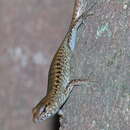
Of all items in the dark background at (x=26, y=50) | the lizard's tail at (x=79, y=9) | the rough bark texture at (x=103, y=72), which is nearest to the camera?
the rough bark texture at (x=103, y=72)

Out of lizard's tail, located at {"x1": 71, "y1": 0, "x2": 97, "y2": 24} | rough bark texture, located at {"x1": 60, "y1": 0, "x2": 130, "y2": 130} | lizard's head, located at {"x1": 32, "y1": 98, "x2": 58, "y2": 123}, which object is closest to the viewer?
rough bark texture, located at {"x1": 60, "y1": 0, "x2": 130, "y2": 130}

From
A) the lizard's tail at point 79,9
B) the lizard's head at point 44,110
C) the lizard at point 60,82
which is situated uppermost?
the lizard's tail at point 79,9

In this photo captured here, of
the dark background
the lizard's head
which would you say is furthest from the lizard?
the dark background

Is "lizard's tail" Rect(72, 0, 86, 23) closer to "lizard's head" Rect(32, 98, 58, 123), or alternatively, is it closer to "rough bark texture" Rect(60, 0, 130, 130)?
"rough bark texture" Rect(60, 0, 130, 130)

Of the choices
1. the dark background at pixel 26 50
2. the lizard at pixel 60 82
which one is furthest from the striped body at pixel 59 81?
the dark background at pixel 26 50

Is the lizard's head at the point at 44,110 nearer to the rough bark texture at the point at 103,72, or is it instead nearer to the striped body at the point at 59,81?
the striped body at the point at 59,81

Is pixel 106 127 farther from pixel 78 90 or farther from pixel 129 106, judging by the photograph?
pixel 78 90

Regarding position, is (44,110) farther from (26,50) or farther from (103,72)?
(26,50)
